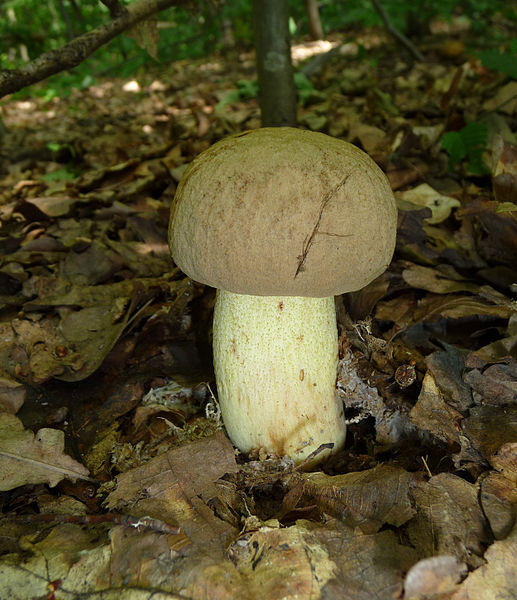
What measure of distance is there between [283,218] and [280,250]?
12cm

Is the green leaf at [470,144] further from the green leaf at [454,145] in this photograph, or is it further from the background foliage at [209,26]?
the background foliage at [209,26]

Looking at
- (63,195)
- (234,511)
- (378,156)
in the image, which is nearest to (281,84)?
(378,156)

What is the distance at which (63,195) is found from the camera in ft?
13.2

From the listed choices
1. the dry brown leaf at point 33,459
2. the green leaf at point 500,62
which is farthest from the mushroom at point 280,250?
the green leaf at point 500,62

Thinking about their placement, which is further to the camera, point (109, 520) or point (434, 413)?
point (434, 413)

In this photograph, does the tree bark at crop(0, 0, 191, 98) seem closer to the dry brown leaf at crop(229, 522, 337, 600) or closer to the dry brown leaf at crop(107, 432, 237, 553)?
the dry brown leaf at crop(107, 432, 237, 553)

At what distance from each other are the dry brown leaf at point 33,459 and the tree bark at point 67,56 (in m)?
1.66

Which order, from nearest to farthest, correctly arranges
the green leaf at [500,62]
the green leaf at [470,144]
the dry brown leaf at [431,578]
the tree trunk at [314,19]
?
→ the dry brown leaf at [431,578] < the green leaf at [470,144] < the green leaf at [500,62] < the tree trunk at [314,19]

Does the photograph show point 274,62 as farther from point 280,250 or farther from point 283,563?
point 283,563

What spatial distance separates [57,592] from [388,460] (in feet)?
4.79

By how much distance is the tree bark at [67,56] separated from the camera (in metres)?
2.29

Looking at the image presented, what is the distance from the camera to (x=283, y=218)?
174 centimetres

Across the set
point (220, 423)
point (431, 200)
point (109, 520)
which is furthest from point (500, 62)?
point (109, 520)

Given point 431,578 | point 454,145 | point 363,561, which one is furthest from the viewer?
point 454,145
